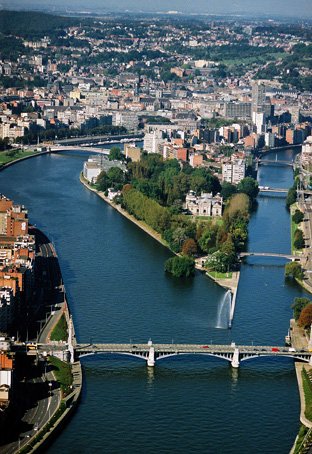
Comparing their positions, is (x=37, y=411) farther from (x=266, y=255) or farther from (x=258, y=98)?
(x=258, y=98)

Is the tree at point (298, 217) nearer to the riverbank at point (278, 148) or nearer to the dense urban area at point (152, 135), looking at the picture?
the dense urban area at point (152, 135)

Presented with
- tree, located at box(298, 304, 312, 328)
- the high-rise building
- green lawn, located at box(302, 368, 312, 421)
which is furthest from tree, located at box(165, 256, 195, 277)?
the high-rise building

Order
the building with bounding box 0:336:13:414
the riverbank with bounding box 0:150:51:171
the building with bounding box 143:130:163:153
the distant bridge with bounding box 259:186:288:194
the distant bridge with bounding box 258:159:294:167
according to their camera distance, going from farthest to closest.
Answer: the distant bridge with bounding box 258:159:294:167 → the building with bounding box 143:130:163:153 → the riverbank with bounding box 0:150:51:171 → the distant bridge with bounding box 259:186:288:194 → the building with bounding box 0:336:13:414

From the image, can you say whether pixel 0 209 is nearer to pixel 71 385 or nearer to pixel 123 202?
pixel 123 202

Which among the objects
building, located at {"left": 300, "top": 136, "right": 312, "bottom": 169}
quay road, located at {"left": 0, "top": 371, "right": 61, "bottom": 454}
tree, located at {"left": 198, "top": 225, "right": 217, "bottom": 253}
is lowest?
building, located at {"left": 300, "top": 136, "right": 312, "bottom": 169}

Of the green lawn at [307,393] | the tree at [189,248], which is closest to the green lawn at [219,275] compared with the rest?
the tree at [189,248]

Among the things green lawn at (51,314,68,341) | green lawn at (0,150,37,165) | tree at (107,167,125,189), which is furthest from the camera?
green lawn at (0,150,37,165)

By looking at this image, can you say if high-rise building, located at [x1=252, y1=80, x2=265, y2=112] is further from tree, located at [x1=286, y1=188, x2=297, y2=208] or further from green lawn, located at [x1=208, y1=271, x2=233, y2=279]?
green lawn, located at [x1=208, y1=271, x2=233, y2=279]
